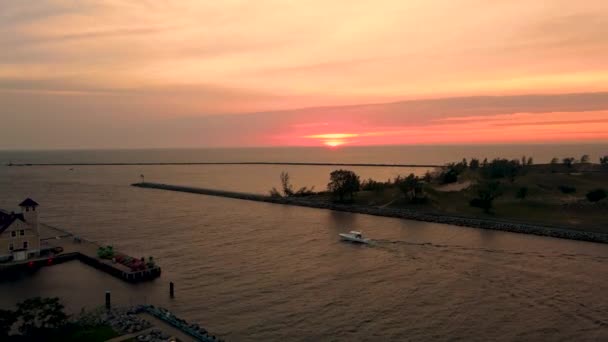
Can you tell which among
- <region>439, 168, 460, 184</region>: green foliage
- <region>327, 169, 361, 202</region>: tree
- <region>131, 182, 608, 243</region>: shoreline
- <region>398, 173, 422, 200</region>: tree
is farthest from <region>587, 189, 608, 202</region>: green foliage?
<region>327, 169, 361, 202</region>: tree

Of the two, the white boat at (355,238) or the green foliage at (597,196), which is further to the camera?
the green foliage at (597,196)

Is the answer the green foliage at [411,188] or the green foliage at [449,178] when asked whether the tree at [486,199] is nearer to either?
the green foliage at [411,188]

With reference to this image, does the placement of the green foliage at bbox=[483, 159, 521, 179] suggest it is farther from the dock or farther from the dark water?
the dock

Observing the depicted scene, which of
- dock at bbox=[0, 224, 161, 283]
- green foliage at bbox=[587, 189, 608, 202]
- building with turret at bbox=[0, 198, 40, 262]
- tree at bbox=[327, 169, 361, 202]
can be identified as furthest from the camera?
tree at bbox=[327, 169, 361, 202]

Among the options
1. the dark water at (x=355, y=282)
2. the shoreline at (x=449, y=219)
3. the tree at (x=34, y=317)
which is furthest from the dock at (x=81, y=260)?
the shoreline at (x=449, y=219)

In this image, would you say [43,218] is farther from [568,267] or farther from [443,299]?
[568,267]

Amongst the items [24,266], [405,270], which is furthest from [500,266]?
[24,266]
